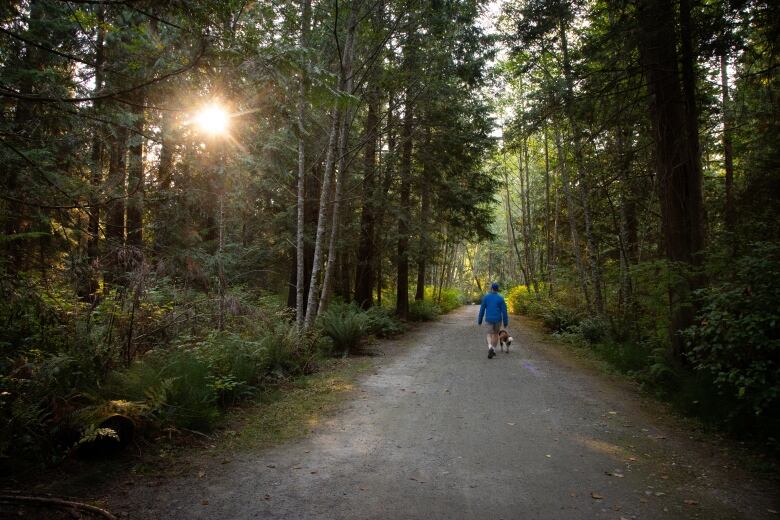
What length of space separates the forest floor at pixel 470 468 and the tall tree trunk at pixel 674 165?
8.77 ft

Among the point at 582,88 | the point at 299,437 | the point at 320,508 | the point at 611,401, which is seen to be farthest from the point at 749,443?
the point at 582,88

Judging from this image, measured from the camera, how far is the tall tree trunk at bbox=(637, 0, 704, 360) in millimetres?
7516

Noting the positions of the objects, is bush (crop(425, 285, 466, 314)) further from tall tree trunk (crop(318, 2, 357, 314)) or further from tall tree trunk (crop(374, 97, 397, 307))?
tall tree trunk (crop(318, 2, 357, 314))

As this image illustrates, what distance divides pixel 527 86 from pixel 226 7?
1830cm

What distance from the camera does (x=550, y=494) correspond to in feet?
12.7

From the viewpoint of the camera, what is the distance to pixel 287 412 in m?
6.29

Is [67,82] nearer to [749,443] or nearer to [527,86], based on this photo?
[749,443]

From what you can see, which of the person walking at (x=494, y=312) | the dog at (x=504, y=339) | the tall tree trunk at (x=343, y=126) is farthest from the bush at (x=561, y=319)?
the tall tree trunk at (x=343, y=126)

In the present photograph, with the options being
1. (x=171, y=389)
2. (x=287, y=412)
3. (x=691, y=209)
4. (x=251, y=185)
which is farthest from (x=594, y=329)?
(x=251, y=185)

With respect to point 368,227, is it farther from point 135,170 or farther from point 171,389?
point 171,389

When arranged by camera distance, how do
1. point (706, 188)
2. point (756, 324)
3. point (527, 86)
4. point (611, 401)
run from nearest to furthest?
point (756, 324), point (611, 401), point (706, 188), point (527, 86)

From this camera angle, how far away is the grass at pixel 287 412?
530 cm

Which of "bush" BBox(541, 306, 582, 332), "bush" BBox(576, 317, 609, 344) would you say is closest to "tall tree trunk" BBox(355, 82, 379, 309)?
"bush" BBox(541, 306, 582, 332)

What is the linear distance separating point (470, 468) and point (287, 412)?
9.88 ft
